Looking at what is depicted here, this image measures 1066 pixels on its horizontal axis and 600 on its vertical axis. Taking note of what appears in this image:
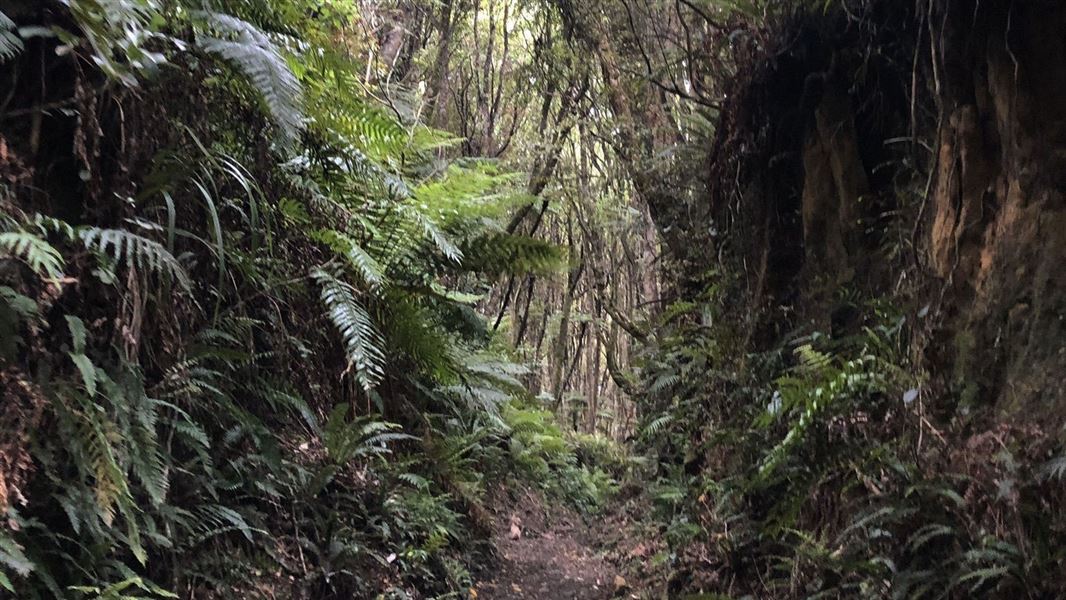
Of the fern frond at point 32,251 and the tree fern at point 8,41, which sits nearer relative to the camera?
the fern frond at point 32,251

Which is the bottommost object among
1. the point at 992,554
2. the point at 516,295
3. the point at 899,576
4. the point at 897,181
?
the point at 516,295

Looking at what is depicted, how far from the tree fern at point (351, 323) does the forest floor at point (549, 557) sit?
6.33ft

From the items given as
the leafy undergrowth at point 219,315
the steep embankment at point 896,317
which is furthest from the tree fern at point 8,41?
the steep embankment at point 896,317

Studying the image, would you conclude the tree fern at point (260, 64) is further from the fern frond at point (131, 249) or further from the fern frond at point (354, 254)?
the fern frond at point (354, 254)

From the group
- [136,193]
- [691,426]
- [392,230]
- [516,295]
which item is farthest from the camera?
[516,295]

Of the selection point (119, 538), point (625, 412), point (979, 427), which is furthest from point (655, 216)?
point (625, 412)

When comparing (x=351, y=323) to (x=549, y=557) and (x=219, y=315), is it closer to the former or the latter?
(x=219, y=315)

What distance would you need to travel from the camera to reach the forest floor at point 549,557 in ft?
17.1

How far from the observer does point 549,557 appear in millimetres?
6391

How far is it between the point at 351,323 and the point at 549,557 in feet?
11.3

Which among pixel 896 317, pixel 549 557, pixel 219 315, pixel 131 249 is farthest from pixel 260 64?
pixel 549 557

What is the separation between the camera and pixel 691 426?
21.7ft

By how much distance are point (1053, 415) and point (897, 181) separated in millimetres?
2223

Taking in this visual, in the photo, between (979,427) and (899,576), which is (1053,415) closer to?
(979,427)
